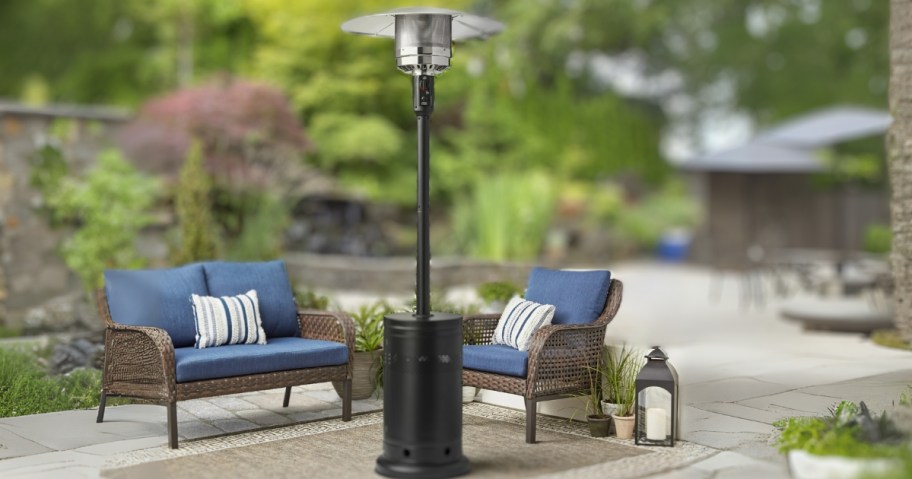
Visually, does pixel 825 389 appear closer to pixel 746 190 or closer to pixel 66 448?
pixel 66 448

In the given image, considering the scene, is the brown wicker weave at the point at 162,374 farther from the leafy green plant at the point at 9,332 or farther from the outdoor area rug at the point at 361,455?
the leafy green plant at the point at 9,332

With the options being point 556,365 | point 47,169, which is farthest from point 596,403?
point 47,169

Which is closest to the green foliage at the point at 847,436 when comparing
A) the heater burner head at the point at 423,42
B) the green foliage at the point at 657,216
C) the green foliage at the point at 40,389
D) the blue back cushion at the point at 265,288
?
the heater burner head at the point at 423,42

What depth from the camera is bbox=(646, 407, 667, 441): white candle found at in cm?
491

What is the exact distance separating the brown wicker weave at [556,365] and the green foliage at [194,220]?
4.06 m

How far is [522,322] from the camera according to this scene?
539 cm

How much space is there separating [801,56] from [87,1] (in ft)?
43.4

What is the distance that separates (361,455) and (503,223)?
738cm

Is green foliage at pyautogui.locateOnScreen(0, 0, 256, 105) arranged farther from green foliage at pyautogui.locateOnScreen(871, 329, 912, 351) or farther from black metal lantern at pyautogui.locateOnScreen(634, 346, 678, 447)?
black metal lantern at pyautogui.locateOnScreen(634, 346, 678, 447)

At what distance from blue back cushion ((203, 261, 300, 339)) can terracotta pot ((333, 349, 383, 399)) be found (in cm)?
46

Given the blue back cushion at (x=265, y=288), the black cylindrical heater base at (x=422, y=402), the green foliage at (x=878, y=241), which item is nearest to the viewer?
the black cylindrical heater base at (x=422, y=402)

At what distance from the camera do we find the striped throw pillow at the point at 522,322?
17.5 feet

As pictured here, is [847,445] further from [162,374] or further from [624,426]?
[162,374]

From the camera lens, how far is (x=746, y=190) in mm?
18047
